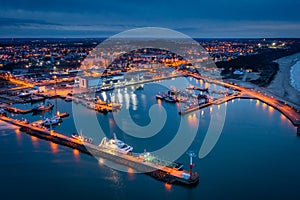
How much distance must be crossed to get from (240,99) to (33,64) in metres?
11.2

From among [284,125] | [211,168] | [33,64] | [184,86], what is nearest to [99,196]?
[211,168]

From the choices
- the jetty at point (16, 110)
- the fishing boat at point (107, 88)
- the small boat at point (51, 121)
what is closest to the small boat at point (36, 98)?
the jetty at point (16, 110)

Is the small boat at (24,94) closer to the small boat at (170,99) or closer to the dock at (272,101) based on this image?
the small boat at (170,99)

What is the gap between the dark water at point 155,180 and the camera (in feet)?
10.9

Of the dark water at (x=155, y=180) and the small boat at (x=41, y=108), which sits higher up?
the small boat at (x=41, y=108)

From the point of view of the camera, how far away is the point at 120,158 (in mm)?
3979

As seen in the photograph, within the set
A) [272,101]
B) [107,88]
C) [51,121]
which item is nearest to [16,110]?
[51,121]

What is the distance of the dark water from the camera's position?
3.33 meters

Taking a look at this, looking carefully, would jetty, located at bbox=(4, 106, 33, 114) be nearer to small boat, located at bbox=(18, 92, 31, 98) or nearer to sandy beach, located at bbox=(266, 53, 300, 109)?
small boat, located at bbox=(18, 92, 31, 98)

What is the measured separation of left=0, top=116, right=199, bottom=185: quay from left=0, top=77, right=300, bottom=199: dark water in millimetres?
93

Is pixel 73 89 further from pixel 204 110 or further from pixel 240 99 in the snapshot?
pixel 240 99

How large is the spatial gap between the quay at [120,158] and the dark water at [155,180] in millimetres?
93

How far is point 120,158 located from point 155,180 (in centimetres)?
69

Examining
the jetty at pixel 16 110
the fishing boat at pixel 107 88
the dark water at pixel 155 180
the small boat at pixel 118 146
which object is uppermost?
the fishing boat at pixel 107 88
